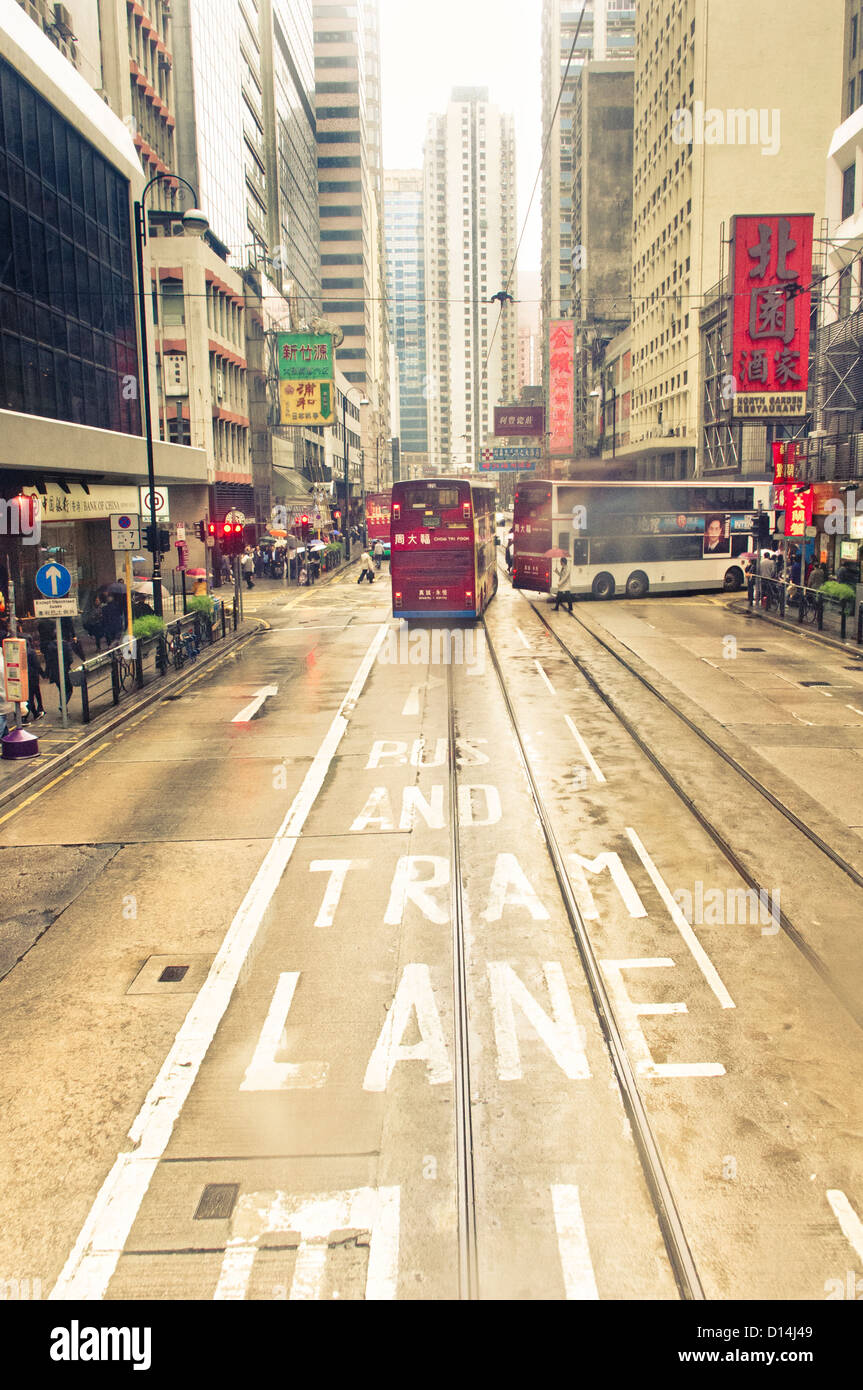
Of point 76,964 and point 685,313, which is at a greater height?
point 685,313

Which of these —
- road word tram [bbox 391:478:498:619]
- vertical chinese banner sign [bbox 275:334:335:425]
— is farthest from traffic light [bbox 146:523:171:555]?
vertical chinese banner sign [bbox 275:334:335:425]

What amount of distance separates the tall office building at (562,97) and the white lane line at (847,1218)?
132 metres

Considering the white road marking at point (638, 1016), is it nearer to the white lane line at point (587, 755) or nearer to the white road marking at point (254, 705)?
the white lane line at point (587, 755)

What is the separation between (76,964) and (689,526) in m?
36.8

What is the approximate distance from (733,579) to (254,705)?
29065 millimetres

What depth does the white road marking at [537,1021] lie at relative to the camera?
7.63 meters

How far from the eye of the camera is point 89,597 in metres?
37.1

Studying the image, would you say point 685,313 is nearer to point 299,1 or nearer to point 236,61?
point 236,61

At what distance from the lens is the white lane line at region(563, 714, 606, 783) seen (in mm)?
15852

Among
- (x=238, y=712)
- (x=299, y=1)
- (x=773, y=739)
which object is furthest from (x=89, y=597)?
(x=299, y=1)

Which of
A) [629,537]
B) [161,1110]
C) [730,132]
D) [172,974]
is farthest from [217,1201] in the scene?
[730,132]

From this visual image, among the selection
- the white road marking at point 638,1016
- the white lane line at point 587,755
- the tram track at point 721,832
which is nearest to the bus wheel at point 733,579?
the tram track at point 721,832

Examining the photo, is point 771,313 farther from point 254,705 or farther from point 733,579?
point 254,705

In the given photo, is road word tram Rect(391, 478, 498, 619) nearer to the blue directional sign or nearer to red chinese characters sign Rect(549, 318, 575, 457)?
the blue directional sign
